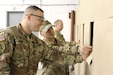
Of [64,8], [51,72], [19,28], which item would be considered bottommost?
[51,72]

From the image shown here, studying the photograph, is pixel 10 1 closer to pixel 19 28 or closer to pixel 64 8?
pixel 64 8

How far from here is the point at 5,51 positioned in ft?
4.90

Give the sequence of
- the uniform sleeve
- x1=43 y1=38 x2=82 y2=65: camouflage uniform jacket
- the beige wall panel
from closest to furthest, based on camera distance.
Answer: the beige wall panel, the uniform sleeve, x1=43 y1=38 x2=82 y2=65: camouflage uniform jacket

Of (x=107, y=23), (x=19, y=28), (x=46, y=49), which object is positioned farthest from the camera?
(x=46, y=49)

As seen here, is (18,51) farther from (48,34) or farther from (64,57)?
(48,34)

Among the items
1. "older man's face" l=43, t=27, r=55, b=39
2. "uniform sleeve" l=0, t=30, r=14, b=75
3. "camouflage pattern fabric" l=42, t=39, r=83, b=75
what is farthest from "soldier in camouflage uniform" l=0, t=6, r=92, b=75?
"older man's face" l=43, t=27, r=55, b=39

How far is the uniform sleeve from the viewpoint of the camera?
58.0 inches

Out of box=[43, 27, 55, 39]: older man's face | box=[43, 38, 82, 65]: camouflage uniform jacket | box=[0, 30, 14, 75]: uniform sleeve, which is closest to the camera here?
box=[0, 30, 14, 75]: uniform sleeve

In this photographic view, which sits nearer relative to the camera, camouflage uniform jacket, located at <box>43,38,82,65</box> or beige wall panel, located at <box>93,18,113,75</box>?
beige wall panel, located at <box>93,18,113,75</box>

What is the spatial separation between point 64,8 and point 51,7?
397mm

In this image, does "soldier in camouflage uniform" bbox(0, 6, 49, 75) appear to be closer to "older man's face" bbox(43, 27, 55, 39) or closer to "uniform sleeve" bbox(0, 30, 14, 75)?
"uniform sleeve" bbox(0, 30, 14, 75)

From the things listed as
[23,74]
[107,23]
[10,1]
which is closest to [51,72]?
[23,74]

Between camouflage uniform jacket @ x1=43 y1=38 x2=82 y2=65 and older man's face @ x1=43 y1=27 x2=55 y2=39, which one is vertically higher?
older man's face @ x1=43 y1=27 x2=55 y2=39

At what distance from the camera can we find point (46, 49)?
1966 millimetres
